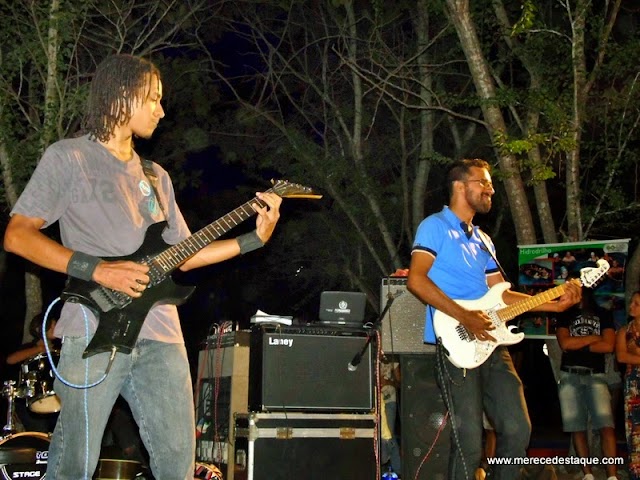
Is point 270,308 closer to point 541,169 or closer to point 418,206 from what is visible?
point 418,206

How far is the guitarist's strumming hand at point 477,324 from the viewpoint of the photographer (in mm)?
5625

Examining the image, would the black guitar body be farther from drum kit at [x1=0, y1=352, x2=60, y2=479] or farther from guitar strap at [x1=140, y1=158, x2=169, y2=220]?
drum kit at [x1=0, y1=352, x2=60, y2=479]

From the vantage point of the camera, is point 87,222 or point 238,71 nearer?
point 87,222

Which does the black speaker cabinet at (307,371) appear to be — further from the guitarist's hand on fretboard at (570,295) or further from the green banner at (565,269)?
the green banner at (565,269)

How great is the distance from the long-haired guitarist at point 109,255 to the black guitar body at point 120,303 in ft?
0.05

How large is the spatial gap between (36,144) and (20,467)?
5300 millimetres

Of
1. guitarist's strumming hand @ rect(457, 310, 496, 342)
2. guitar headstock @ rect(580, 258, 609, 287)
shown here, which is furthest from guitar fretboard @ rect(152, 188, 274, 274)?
guitar headstock @ rect(580, 258, 609, 287)

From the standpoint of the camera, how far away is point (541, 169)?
33.3 ft

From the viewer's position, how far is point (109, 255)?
3615 mm

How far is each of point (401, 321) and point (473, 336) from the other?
1.50 meters

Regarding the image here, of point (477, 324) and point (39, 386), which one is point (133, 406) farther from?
point (39, 386)

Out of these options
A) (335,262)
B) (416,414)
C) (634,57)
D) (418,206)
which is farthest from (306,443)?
(335,262)

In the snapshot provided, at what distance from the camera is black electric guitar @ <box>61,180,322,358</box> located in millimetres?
3473

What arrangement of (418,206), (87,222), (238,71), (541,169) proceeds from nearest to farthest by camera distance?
(87,222) → (541,169) → (418,206) → (238,71)
